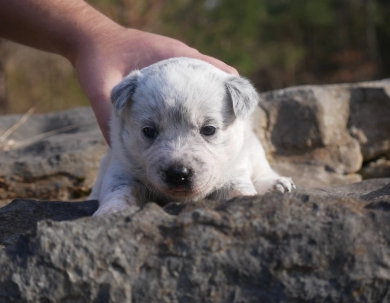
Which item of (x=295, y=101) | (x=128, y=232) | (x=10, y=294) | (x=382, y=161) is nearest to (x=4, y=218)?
(x=10, y=294)

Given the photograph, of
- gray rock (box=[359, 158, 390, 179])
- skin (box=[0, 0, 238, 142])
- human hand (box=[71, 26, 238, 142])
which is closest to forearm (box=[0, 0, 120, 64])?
skin (box=[0, 0, 238, 142])

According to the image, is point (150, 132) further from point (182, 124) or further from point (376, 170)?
point (376, 170)

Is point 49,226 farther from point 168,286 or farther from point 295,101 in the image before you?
point 295,101

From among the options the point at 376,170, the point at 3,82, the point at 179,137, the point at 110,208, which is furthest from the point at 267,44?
the point at 110,208

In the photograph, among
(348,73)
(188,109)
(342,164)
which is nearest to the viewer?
(188,109)

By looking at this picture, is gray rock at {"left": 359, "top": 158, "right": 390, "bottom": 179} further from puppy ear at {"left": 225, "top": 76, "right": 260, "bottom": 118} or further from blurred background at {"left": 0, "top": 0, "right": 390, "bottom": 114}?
blurred background at {"left": 0, "top": 0, "right": 390, "bottom": 114}
